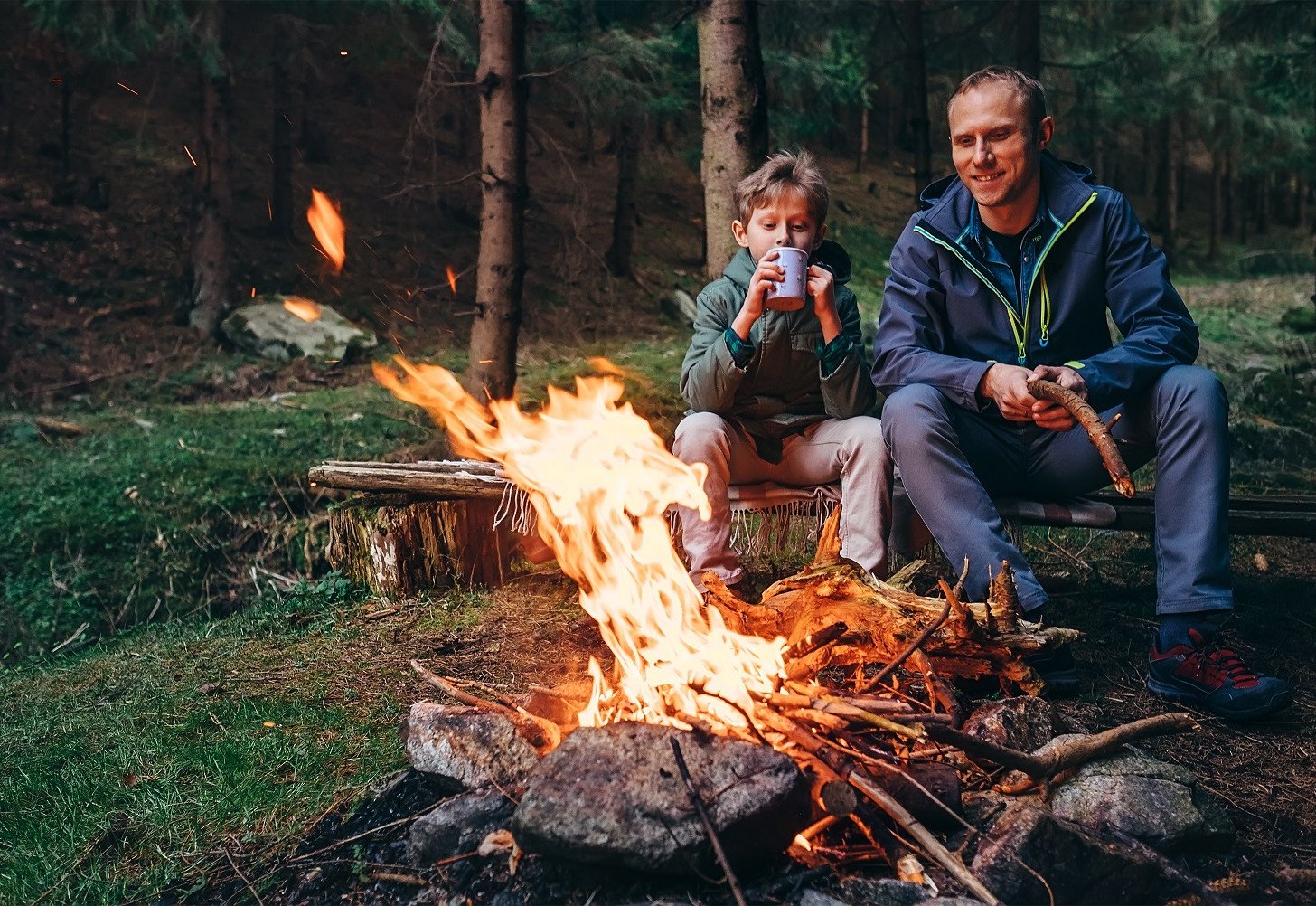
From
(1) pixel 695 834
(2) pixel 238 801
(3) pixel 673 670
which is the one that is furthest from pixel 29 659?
(1) pixel 695 834

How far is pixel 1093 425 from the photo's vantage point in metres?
3.04

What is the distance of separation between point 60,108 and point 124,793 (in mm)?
15981

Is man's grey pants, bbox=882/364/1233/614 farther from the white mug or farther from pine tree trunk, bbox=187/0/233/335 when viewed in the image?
pine tree trunk, bbox=187/0/233/335

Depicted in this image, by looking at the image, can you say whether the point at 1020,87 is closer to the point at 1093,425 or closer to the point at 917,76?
the point at 1093,425

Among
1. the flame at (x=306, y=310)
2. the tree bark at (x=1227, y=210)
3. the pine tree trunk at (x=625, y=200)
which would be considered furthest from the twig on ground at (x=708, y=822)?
the tree bark at (x=1227, y=210)

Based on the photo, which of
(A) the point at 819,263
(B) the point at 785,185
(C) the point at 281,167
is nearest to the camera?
(B) the point at 785,185

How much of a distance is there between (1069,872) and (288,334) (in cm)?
1062

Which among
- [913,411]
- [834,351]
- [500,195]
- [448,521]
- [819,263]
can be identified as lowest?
[448,521]

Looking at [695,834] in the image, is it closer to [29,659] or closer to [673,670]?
[673,670]

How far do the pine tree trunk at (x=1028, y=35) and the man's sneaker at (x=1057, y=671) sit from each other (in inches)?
361

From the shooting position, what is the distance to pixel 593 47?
980cm

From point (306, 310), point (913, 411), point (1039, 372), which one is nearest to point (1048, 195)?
point (1039, 372)

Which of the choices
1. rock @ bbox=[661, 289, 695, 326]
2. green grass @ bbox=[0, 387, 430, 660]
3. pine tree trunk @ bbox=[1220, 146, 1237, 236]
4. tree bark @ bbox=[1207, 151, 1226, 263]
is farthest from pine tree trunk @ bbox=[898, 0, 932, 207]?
pine tree trunk @ bbox=[1220, 146, 1237, 236]

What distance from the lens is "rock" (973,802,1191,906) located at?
6.88 feet
